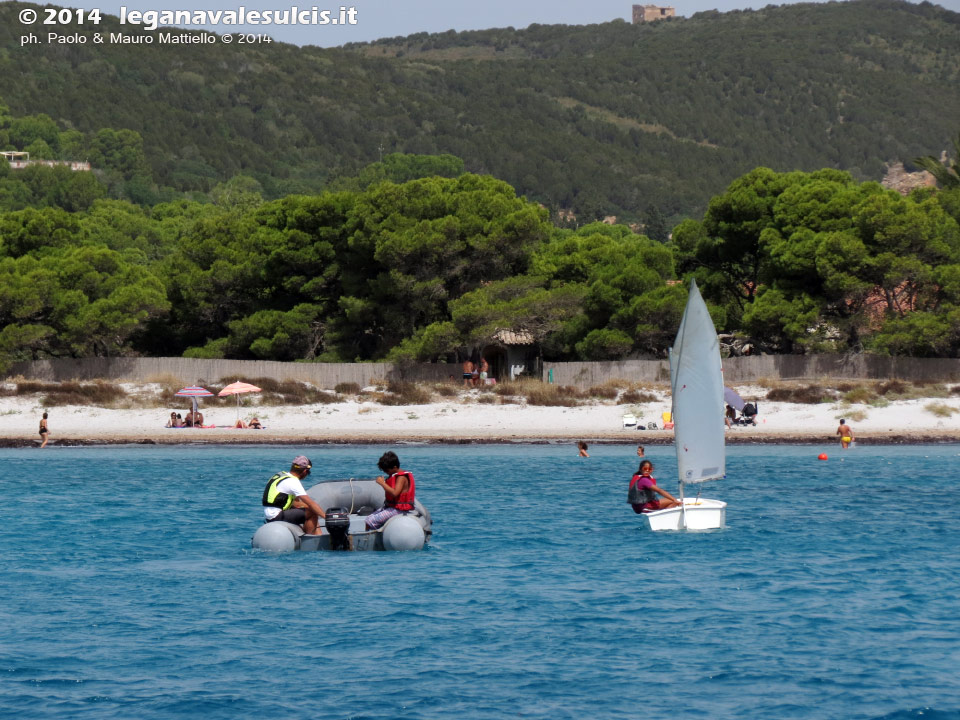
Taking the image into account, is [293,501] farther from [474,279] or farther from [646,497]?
[474,279]

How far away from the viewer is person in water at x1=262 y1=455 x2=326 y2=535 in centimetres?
2153

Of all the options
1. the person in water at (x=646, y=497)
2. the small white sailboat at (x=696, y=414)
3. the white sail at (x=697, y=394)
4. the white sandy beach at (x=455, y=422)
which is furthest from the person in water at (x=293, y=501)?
the white sandy beach at (x=455, y=422)

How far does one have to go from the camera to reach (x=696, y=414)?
25.3m

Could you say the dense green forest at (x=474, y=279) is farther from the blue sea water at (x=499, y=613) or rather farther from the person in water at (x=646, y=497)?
the person in water at (x=646, y=497)

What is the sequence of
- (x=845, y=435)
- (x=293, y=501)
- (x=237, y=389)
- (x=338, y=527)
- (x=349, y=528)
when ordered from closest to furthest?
(x=338, y=527), (x=293, y=501), (x=349, y=528), (x=845, y=435), (x=237, y=389)

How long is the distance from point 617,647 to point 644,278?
38.6m

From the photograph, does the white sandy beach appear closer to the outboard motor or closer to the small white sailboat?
the small white sailboat

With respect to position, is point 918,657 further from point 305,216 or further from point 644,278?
point 305,216

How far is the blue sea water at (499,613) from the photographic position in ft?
47.0

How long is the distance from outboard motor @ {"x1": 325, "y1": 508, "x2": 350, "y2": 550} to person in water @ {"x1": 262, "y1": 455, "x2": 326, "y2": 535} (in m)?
0.23

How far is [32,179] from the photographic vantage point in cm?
17338

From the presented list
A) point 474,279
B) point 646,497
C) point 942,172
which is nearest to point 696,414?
point 646,497

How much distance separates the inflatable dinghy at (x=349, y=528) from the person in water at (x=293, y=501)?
0.42ft

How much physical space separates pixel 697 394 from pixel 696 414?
1.31 ft
